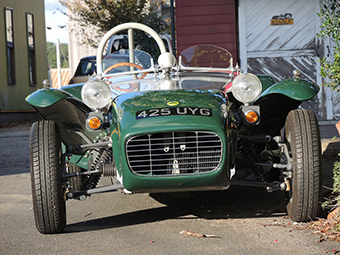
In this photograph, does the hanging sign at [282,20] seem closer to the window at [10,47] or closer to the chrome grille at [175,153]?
the chrome grille at [175,153]

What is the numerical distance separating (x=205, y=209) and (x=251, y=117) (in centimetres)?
107

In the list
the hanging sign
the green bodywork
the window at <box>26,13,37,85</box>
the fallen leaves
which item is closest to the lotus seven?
the green bodywork

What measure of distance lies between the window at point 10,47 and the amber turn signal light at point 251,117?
575 inches

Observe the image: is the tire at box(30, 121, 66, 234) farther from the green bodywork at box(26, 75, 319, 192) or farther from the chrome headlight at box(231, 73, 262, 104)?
the chrome headlight at box(231, 73, 262, 104)

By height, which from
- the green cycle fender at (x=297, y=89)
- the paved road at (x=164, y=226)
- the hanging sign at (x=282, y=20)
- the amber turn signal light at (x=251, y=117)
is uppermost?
the hanging sign at (x=282, y=20)

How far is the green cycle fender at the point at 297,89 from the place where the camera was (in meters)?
4.66

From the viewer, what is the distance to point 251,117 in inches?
182

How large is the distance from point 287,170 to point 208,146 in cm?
82

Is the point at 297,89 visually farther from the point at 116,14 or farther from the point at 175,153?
the point at 116,14

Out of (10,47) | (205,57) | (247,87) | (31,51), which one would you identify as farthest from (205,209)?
(31,51)

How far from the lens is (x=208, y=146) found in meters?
4.17

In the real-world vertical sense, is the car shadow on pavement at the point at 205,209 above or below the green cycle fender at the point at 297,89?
below

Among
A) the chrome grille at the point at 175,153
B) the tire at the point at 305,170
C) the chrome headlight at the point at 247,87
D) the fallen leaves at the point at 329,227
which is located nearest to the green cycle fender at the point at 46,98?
the chrome grille at the point at 175,153

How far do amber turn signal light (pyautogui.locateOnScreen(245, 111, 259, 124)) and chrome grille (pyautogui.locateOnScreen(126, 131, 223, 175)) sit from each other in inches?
21.9
